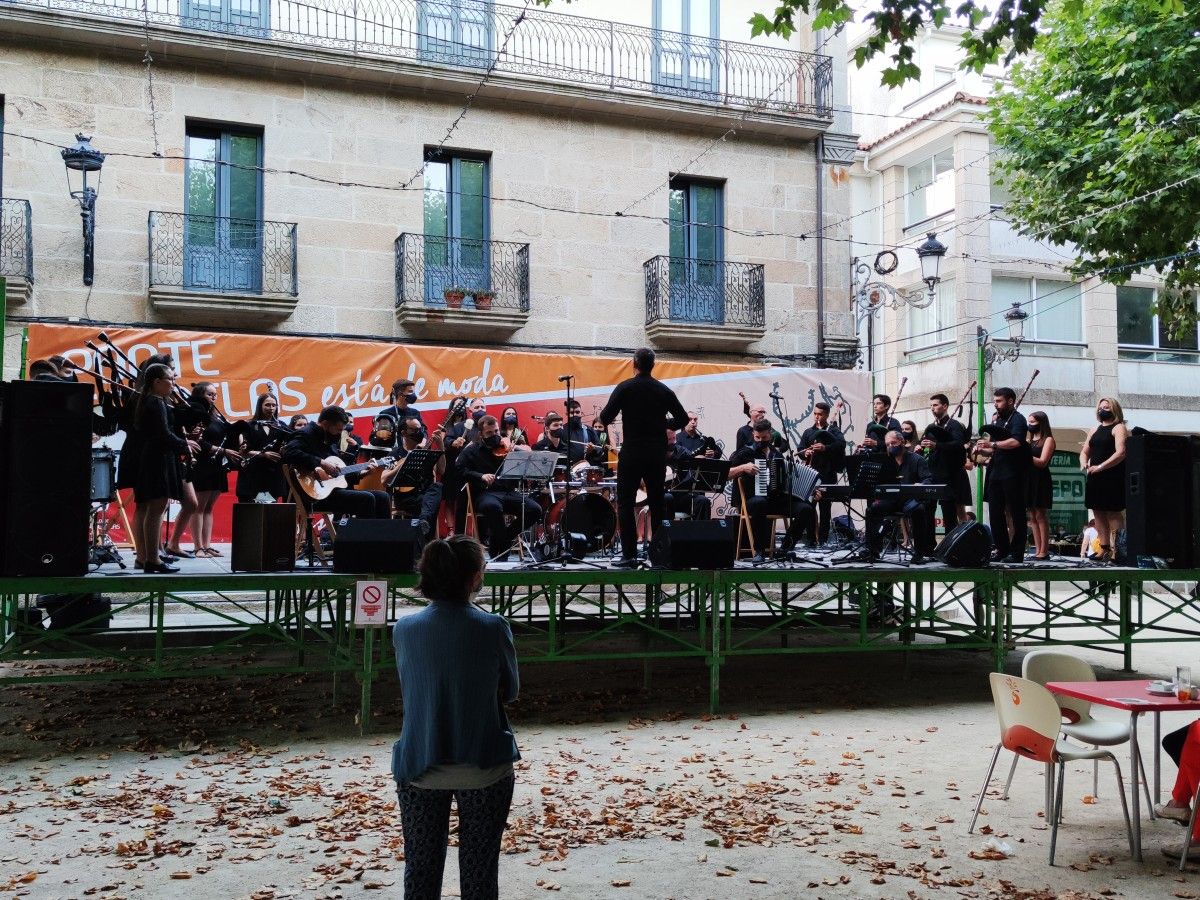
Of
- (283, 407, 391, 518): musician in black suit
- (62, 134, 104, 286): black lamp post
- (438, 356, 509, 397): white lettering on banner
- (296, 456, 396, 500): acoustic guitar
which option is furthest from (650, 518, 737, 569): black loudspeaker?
(62, 134, 104, 286): black lamp post

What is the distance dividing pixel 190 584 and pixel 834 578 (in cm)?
561

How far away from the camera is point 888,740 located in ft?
29.4

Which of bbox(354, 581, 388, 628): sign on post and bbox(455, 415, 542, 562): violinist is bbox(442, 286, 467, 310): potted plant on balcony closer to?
bbox(455, 415, 542, 562): violinist

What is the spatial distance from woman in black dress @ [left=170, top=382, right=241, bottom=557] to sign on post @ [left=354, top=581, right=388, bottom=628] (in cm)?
274

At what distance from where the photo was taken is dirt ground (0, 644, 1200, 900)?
549 centimetres

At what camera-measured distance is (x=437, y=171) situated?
1912 cm

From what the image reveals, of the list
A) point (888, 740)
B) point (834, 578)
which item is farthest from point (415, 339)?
point (888, 740)

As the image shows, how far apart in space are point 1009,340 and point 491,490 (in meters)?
16.1

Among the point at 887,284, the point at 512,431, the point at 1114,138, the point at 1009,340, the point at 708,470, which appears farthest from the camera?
the point at 1009,340

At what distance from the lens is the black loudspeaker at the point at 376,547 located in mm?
9000

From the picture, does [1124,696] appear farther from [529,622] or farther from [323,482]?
[323,482]

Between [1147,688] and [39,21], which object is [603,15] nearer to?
[39,21]

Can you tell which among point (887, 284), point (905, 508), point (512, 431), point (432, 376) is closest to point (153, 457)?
point (512, 431)

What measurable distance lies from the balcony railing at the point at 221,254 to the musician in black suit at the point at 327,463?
755 cm
